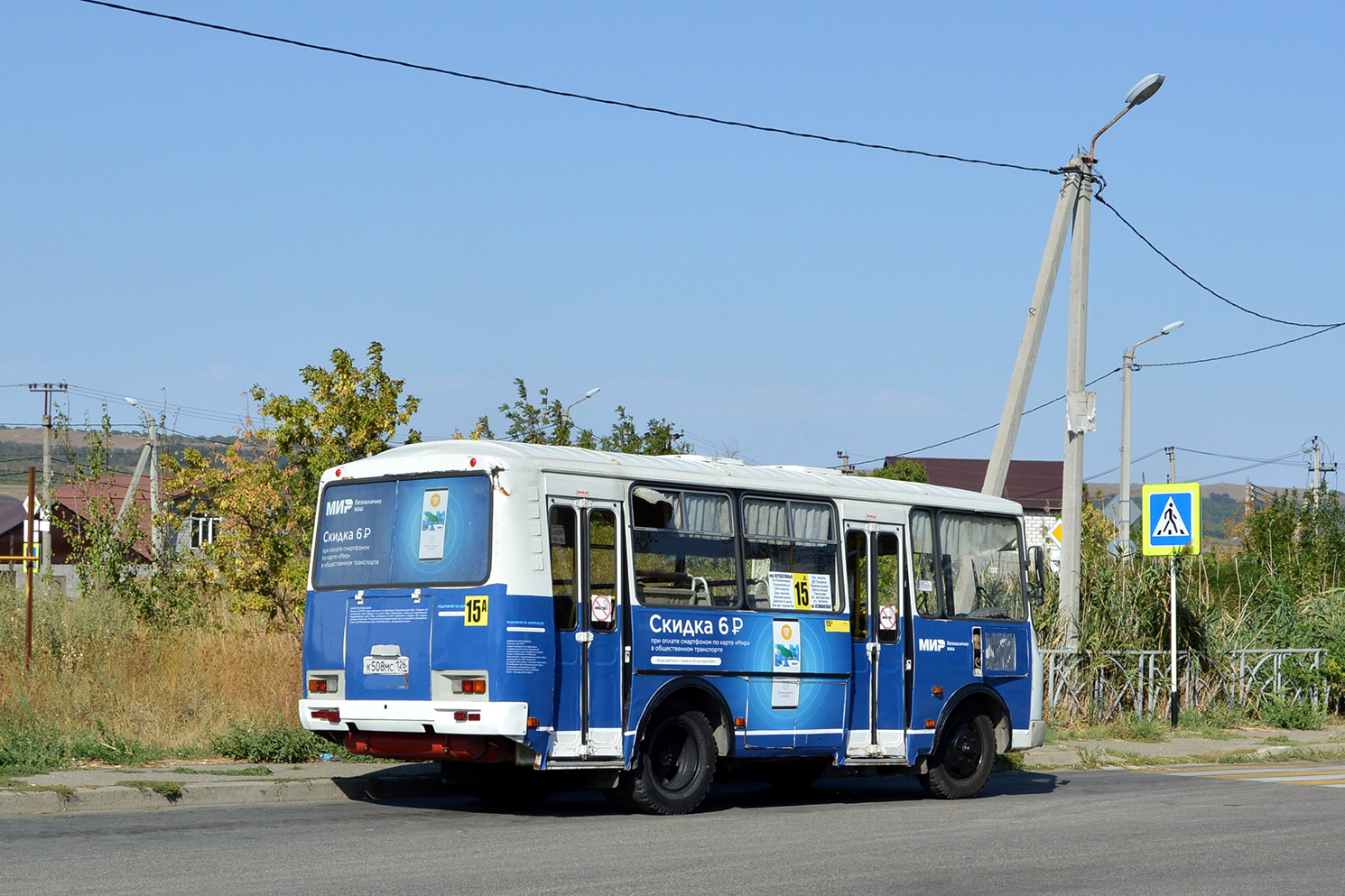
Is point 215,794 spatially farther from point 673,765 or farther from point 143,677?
point 143,677

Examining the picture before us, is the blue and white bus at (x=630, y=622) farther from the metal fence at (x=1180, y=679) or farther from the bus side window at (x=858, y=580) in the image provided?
the metal fence at (x=1180, y=679)

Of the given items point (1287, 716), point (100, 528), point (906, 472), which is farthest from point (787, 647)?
point (906, 472)

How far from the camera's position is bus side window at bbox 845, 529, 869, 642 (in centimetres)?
1414

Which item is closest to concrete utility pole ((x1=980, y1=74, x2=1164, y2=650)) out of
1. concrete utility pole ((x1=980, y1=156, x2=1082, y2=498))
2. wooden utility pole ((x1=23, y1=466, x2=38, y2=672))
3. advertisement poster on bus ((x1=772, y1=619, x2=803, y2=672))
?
concrete utility pole ((x1=980, y1=156, x2=1082, y2=498))

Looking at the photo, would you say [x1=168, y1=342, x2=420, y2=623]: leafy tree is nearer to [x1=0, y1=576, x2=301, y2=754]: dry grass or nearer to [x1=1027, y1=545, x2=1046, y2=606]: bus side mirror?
[x1=0, y1=576, x2=301, y2=754]: dry grass

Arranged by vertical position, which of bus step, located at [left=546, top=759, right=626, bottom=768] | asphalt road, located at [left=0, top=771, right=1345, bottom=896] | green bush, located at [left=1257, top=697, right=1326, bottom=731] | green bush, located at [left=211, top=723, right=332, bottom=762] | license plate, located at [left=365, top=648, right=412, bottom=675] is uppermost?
license plate, located at [left=365, top=648, right=412, bottom=675]

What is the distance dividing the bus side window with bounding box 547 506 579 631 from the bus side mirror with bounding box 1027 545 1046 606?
5.94m

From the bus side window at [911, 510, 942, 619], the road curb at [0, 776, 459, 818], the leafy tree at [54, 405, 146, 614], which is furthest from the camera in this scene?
the leafy tree at [54, 405, 146, 614]

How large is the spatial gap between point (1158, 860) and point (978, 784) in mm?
4636

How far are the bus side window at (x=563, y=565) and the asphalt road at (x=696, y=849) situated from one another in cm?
155

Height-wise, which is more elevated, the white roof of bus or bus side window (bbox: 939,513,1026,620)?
the white roof of bus

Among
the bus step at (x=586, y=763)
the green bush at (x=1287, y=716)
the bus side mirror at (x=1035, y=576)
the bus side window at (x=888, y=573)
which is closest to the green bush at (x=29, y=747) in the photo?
the bus step at (x=586, y=763)

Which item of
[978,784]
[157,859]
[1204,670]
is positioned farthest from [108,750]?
[1204,670]

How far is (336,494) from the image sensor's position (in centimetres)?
1277
